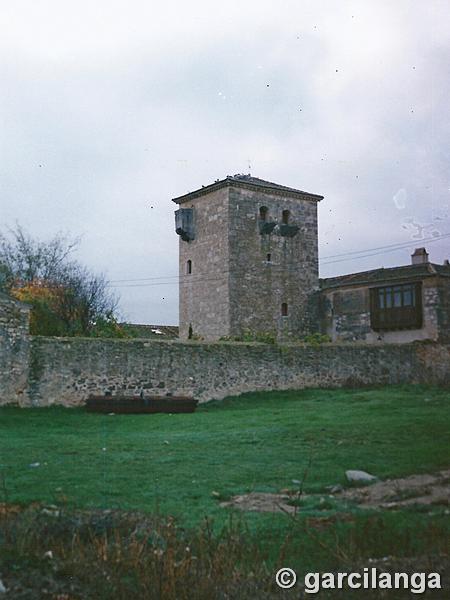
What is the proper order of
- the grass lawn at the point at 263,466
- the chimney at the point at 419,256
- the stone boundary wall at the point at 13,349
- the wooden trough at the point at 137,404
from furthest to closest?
the chimney at the point at 419,256
the stone boundary wall at the point at 13,349
the wooden trough at the point at 137,404
the grass lawn at the point at 263,466

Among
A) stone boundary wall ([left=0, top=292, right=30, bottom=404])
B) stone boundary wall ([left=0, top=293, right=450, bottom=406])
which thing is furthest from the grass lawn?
stone boundary wall ([left=0, top=293, right=450, bottom=406])

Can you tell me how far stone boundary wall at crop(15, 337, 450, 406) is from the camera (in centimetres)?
1327

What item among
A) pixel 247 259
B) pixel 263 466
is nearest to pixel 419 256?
pixel 247 259

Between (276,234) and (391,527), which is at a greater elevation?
(276,234)

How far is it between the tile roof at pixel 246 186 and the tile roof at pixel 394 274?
138 inches

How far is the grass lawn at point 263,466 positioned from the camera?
4203 millimetres

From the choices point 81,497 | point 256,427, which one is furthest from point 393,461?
point 256,427

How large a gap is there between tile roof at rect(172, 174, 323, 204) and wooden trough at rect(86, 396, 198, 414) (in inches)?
511

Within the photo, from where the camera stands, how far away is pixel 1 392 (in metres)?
12.5

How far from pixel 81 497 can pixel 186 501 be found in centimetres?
82

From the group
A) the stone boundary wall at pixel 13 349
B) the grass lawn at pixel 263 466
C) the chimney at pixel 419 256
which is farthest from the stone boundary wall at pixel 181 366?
the chimney at pixel 419 256

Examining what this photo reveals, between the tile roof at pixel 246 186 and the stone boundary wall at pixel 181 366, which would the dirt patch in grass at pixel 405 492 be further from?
the tile roof at pixel 246 186

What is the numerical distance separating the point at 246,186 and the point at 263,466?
19.8 m

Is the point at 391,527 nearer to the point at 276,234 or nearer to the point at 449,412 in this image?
the point at 449,412
